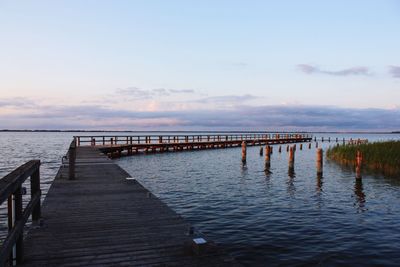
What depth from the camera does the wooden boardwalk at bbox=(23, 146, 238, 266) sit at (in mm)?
5879

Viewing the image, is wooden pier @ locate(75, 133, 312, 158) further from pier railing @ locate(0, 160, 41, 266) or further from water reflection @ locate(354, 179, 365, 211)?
pier railing @ locate(0, 160, 41, 266)

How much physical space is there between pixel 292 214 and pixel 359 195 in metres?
6.44

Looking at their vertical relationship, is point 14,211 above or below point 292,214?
above

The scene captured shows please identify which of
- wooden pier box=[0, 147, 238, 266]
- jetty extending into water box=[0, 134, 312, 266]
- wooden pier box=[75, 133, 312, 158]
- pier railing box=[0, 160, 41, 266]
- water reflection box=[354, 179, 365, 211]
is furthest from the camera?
wooden pier box=[75, 133, 312, 158]

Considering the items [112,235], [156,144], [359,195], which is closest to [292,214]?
[359,195]

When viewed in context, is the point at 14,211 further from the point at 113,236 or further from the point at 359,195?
the point at 359,195

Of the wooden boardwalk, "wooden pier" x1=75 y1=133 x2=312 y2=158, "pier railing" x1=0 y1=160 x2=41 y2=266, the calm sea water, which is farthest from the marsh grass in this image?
"pier railing" x1=0 y1=160 x2=41 y2=266

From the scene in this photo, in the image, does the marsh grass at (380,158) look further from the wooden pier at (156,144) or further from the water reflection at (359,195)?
the wooden pier at (156,144)

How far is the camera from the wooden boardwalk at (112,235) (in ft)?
19.3

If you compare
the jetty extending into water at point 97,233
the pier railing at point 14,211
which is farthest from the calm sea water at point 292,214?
the pier railing at point 14,211

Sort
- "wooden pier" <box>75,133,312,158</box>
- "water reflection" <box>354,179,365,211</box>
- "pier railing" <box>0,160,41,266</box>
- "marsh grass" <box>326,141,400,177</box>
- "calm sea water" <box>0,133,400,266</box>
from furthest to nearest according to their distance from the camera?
"wooden pier" <box>75,133,312,158</box> < "marsh grass" <box>326,141,400,177</box> < "water reflection" <box>354,179,365,211</box> < "calm sea water" <box>0,133,400,266</box> < "pier railing" <box>0,160,41,266</box>

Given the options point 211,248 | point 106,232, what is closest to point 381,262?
point 211,248

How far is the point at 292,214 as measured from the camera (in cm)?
1380

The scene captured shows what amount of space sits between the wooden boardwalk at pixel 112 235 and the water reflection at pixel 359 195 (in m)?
9.50
